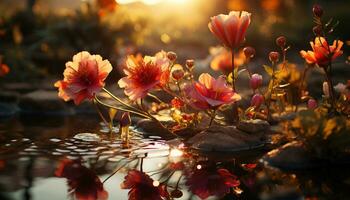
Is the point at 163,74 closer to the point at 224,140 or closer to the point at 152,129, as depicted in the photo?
the point at 224,140

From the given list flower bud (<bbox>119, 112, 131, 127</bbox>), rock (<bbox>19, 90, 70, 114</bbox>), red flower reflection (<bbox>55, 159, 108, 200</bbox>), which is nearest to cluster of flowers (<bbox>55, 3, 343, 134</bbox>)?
flower bud (<bbox>119, 112, 131, 127</bbox>)

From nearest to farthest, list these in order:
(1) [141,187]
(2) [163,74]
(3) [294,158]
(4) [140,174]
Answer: (1) [141,187]
(4) [140,174]
(3) [294,158]
(2) [163,74]

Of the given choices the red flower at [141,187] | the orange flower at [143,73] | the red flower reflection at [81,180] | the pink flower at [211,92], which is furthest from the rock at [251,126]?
the red flower reflection at [81,180]

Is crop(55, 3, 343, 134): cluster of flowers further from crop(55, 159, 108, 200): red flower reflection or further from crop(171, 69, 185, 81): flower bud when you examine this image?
crop(55, 159, 108, 200): red flower reflection

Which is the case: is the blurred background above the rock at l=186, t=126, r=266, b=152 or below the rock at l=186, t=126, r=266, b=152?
above

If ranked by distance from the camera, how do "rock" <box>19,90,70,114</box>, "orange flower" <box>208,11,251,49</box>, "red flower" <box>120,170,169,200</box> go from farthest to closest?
"rock" <box>19,90,70,114</box>, "orange flower" <box>208,11,251,49</box>, "red flower" <box>120,170,169,200</box>

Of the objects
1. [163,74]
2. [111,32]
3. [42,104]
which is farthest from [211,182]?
[111,32]

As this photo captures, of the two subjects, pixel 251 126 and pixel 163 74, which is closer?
→ pixel 163 74
